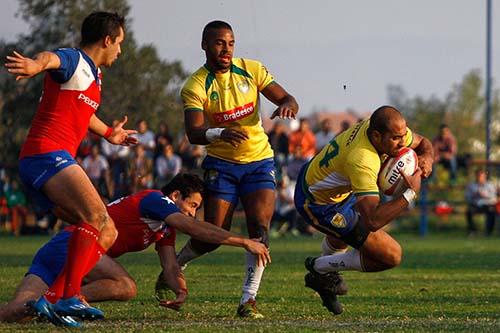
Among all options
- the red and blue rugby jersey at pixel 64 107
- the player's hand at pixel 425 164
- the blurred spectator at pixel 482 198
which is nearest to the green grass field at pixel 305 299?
the player's hand at pixel 425 164

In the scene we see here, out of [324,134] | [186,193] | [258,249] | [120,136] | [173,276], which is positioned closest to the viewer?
[258,249]

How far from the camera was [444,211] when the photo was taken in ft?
97.0

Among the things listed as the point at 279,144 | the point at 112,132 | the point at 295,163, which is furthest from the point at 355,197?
the point at 279,144

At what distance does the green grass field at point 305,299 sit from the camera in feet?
28.4

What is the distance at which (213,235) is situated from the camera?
8773 millimetres

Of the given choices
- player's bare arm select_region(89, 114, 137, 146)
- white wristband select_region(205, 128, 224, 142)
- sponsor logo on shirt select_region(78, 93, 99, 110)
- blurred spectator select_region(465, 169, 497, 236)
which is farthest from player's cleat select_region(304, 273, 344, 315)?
blurred spectator select_region(465, 169, 497, 236)

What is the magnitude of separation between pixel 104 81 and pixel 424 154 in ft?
65.5

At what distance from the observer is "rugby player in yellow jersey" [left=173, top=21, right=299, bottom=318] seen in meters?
10.1

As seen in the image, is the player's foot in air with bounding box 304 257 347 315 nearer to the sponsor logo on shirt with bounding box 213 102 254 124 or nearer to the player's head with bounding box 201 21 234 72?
the sponsor logo on shirt with bounding box 213 102 254 124

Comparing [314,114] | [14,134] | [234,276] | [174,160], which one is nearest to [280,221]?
[174,160]

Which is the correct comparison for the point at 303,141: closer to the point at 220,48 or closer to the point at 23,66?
the point at 220,48

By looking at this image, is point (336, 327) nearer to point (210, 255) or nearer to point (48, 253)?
point (48, 253)

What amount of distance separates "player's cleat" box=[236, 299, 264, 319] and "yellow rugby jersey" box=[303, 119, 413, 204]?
3.79 feet

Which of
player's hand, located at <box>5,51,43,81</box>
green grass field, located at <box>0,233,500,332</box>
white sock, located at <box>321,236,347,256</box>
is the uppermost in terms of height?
player's hand, located at <box>5,51,43,81</box>
